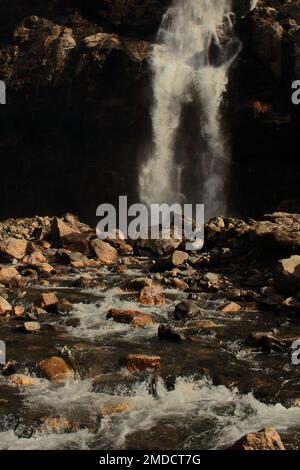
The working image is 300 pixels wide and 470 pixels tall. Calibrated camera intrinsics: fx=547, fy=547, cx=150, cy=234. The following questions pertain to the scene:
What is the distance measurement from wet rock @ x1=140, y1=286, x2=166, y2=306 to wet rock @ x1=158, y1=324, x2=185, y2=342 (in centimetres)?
333

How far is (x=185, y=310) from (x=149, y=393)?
195 inches

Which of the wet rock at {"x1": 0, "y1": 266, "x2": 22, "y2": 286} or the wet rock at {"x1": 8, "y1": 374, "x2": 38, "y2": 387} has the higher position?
the wet rock at {"x1": 0, "y1": 266, "x2": 22, "y2": 286}

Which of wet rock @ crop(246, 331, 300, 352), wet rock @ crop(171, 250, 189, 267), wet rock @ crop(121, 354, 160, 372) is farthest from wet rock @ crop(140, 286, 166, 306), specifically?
wet rock @ crop(121, 354, 160, 372)

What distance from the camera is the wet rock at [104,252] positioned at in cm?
2442

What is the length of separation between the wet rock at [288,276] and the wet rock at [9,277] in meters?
8.65

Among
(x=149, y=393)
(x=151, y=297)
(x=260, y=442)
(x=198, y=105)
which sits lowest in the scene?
(x=149, y=393)

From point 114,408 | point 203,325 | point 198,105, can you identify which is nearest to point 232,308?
point 203,325

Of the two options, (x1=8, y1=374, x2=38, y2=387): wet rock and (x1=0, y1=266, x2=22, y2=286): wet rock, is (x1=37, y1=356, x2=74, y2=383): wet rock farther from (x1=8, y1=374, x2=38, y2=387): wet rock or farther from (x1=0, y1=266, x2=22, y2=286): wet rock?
(x1=0, y1=266, x2=22, y2=286): wet rock

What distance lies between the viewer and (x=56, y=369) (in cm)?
1070

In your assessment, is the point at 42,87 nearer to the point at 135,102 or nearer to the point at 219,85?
the point at 135,102

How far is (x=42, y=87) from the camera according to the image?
48.2m

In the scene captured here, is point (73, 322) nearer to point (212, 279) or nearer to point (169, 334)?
point (169, 334)

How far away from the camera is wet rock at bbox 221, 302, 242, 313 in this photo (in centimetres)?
1534

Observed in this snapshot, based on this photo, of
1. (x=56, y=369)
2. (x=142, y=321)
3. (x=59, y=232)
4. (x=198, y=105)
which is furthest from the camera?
(x=198, y=105)
